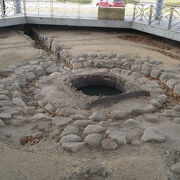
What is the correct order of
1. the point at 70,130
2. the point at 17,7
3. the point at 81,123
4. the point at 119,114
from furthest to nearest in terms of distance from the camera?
the point at 17,7
the point at 119,114
the point at 81,123
the point at 70,130

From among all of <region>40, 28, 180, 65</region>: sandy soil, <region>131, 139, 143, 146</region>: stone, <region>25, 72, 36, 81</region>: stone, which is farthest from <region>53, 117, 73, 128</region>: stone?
<region>40, 28, 180, 65</region>: sandy soil

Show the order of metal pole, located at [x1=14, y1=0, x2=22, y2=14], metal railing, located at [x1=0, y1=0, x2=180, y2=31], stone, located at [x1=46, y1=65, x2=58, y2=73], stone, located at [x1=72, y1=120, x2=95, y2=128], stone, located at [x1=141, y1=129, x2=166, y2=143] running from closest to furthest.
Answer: stone, located at [x1=141, y1=129, x2=166, y2=143], stone, located at [x1=72, y1=120, x2=95, y2=128], stone, located at [x1=46, y1=65, x2=58, y2=73], metal railing, located at [x1=0, y1=0, x2=180, y2=31], metal pole, located at [x1=14, y1=0, x2=22, y2=14]

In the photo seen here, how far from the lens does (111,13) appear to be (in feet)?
38.2

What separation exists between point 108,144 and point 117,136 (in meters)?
0.27

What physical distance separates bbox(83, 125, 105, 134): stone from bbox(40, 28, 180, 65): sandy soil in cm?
478

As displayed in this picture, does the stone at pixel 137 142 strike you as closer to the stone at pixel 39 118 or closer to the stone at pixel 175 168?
the stone at pixel 175 168

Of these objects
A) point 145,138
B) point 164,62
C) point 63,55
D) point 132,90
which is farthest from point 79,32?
point 145,138

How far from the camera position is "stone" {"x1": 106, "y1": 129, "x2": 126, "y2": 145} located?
3.93 metres

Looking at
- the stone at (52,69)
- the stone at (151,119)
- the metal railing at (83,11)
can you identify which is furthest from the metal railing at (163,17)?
the stone at (151,119)

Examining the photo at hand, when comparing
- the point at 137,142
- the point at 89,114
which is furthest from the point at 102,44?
the point at 137,142

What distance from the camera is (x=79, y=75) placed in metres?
7.22

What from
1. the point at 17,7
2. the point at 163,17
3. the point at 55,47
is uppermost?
the point at 17,7

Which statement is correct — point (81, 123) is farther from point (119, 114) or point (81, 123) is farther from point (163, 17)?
point (163, 17)

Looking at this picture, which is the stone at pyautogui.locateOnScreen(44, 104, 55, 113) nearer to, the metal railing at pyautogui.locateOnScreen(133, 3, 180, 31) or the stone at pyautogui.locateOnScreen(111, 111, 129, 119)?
the stone at pyautogui.locateOnScreen(111, 111, 129, 119)
